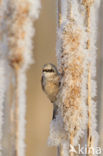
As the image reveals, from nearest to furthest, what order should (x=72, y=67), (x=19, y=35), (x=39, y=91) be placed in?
A: 1. (x=19, y=35)
2. (x=72, y=67)
3. (x=39, y=91)

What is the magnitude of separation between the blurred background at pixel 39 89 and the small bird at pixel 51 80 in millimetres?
544

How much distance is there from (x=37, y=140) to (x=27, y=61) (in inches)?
37.2

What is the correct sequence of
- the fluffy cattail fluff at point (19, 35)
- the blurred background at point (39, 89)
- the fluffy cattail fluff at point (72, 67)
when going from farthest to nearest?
the blurred background at point (39, 89), the fluffy cattail fluff at point (72, 67), the fluffy cattail fluff at point (19, 35)

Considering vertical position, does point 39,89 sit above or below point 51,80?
below

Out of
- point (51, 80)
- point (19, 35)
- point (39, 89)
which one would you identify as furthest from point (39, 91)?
point (19, 35)

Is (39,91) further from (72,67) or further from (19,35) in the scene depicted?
(19,35)

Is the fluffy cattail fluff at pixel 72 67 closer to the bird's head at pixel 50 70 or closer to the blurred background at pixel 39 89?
the bird's head at pixel 50 70

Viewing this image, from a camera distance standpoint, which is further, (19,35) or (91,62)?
(91,62)

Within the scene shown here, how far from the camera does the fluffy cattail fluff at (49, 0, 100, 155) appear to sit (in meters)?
0.69

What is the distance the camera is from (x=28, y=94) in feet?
4.67

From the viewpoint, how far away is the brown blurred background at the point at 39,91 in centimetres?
135

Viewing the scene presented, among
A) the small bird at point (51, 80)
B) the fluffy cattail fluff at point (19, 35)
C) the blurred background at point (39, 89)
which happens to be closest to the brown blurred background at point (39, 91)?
the blurred background at point (39, 89)

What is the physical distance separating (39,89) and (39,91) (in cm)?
1

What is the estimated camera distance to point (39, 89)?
142cm
